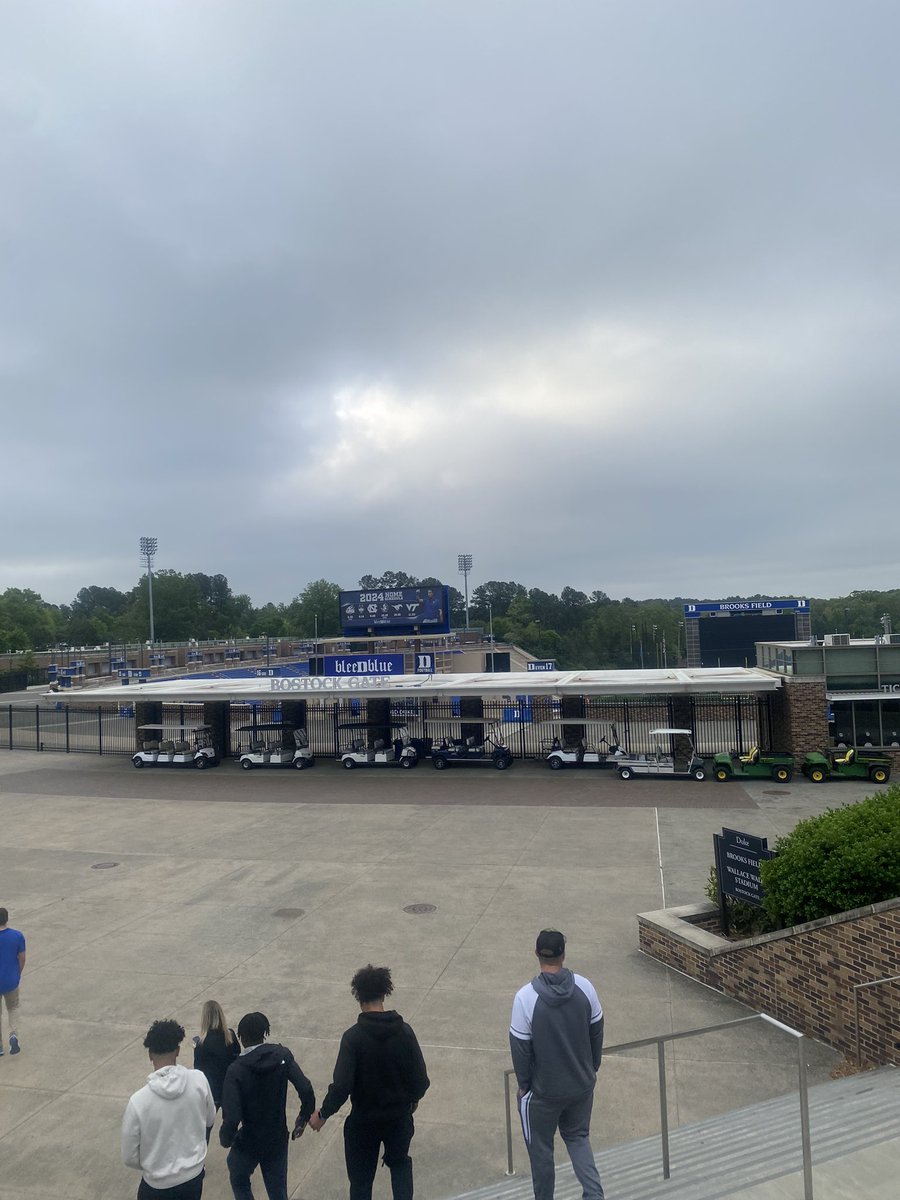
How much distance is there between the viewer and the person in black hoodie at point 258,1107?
4.80 meters

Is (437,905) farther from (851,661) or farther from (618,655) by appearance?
(618,655)

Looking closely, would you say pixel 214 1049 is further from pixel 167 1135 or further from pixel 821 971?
pixel 821 971

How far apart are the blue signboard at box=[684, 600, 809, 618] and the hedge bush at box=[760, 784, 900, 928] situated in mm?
64846

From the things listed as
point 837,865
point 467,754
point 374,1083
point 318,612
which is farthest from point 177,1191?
point 318,612

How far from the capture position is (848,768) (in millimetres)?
23438

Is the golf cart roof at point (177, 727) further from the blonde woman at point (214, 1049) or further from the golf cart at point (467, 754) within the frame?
the blonde woman at point (214, 1049)

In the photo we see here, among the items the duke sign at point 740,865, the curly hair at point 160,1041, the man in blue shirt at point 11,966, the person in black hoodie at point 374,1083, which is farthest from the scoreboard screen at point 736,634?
the curly hair at point 160,1041

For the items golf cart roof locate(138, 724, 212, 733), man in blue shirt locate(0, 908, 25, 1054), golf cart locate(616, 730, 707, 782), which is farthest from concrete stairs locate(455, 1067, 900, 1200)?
golf cart roof locate(138, 724, 212, 733)

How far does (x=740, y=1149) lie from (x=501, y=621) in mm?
122963

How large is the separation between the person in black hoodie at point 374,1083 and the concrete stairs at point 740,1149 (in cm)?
124

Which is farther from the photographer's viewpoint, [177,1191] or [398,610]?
[398,610]

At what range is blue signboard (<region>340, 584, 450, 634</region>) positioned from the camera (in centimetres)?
5662

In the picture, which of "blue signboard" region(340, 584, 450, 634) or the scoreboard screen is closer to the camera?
"blue signboard" region(340, 584, 450, 634)

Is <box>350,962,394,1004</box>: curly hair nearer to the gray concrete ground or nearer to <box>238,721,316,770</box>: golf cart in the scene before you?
the gray concrete ground
